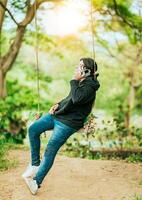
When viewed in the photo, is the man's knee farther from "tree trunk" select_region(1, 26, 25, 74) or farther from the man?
"tree trunk" select_region(1, 26, 25, 74)

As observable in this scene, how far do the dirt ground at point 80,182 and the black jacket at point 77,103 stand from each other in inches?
Answer: 39.5

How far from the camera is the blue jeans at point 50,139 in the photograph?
730cm

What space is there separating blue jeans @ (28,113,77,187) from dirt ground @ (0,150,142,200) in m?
0.36

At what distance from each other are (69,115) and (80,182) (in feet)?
4.71

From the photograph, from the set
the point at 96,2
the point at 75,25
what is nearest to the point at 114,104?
the point at 75,25

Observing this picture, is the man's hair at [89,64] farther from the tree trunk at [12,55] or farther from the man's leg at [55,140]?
the tree trunk at [12,55]

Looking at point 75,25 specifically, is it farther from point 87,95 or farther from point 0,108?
point 87,95

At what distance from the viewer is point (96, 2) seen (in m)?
13.3

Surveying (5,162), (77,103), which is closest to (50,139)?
(77,103)

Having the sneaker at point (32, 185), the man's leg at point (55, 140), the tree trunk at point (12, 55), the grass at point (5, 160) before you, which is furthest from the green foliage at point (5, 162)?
the tree trunk at point (12, 55)

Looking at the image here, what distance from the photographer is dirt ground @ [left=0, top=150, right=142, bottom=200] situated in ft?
24.9

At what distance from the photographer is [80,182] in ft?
27.3

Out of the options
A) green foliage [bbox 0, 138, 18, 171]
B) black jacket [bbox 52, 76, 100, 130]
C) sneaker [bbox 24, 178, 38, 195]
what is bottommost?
green foliage [bbox 0, 138, 18, 171]

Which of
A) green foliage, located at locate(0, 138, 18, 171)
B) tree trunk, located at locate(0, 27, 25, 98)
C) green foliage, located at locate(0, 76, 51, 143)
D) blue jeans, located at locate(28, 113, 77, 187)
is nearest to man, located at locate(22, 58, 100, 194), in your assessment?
blue jeans, located at locate(28, 113, 77, 187)
